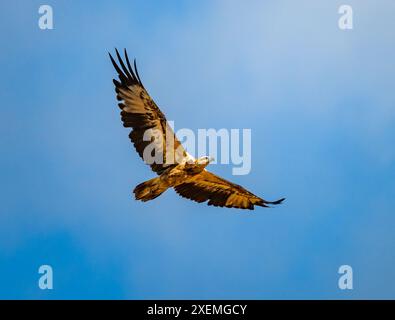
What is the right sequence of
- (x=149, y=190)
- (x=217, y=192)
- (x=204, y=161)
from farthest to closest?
(x=217, y=192) < (x=204, y=161) < (x=149, y=190)

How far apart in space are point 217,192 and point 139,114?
3163 millimetres

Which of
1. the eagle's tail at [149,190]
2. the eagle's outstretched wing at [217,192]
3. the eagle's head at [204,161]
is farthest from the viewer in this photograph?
the eagle's outstretched wing at [217,192]

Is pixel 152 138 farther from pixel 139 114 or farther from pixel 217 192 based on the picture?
pixel 217 192

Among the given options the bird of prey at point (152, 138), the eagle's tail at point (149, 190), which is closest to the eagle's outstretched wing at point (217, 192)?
the bird of prey at point (152, 138)

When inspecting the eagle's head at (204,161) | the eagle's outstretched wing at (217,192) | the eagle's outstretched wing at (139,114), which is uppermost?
the eagle's outstretched wing at (139,114)

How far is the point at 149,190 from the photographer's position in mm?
16906

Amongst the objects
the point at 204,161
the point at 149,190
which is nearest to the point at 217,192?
the point at 204,161

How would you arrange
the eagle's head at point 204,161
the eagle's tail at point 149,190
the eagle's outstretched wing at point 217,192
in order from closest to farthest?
the eagle's tail at point 149,190, the eagle's head at point 204,161, the eagle's outstretched wing at point 217,192

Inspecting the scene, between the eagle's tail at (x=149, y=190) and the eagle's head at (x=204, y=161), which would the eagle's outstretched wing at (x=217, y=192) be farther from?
the eagle's tail at (x=149, y=190)

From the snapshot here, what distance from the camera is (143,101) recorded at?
17234 millimetres

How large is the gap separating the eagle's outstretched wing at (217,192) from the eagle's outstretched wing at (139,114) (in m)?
1.14

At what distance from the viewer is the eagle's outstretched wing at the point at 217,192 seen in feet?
59.9

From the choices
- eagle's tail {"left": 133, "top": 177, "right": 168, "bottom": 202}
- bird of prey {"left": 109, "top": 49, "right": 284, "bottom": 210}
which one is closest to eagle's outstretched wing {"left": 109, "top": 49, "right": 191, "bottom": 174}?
bird of prey {"left": 109, "top": 49, "right": 284, "bottom": 210}
